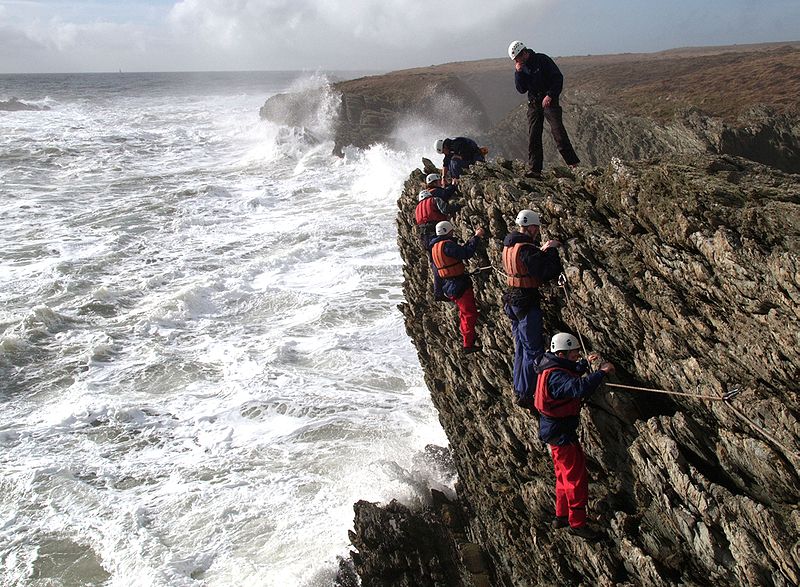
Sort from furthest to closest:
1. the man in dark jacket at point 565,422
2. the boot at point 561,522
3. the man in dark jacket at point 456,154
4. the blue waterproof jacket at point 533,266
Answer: the man in dark jacket at point 456,154
the blue waterproof jacket at point 533,266
the boot at point 561,522
the man in dark jacket at point 565,422

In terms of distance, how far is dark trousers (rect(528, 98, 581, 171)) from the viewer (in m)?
10.7

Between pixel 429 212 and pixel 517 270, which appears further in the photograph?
pixel 429 212

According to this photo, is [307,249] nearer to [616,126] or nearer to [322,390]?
[322,390]

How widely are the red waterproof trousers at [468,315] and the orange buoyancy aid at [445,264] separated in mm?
447

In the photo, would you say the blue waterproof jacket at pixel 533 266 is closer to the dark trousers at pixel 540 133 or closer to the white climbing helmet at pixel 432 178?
the dark trousers at pixel 540 133

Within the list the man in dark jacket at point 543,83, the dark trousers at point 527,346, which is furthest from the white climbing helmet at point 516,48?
the dark trousers at point 527,346

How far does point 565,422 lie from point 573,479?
742 mm

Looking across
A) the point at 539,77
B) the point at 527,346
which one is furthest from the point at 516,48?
the point at 527,346

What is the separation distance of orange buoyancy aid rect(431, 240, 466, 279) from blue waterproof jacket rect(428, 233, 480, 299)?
0.11 metres

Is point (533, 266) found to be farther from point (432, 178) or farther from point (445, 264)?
point (432, 178)

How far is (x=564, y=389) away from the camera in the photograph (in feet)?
23.1

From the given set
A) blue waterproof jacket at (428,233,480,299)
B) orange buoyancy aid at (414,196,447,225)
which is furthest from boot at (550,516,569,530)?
orange buoyancy aid at (414,196,447,225)

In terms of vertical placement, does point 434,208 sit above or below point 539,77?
below

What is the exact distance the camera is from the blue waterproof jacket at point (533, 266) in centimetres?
817
